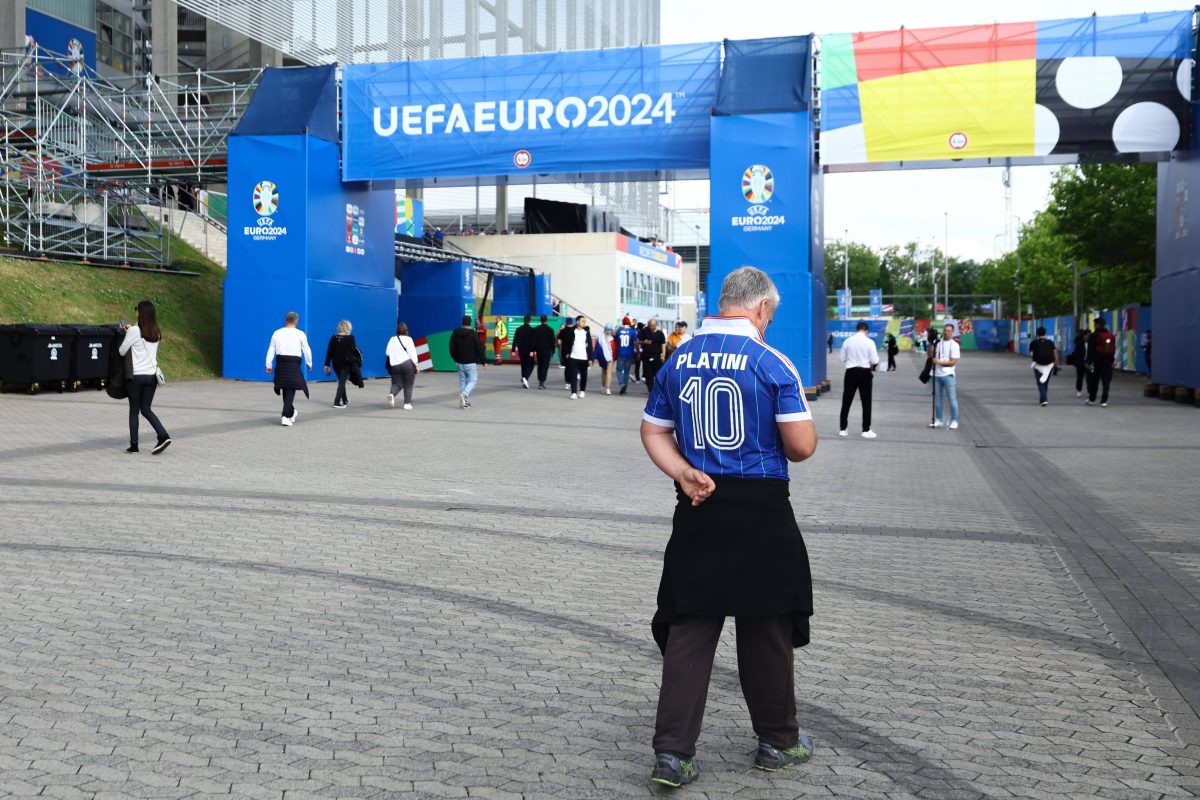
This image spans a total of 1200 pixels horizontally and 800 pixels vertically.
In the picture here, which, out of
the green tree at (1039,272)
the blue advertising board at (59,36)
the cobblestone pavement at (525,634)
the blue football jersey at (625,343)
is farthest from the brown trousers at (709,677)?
the green tree at (1039,272)

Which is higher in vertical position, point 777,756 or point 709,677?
point 709,677

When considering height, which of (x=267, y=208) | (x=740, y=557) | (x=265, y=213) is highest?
(x=267, y=208)

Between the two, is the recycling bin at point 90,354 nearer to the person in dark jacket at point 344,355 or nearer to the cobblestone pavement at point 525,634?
the person in dark jacket at point 344,355

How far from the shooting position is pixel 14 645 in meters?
5.22

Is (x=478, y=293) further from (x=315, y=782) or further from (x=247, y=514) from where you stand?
(x=315, y=782)

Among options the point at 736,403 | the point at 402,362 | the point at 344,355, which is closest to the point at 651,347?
the point at 402,362

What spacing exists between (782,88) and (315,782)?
71.9 ft

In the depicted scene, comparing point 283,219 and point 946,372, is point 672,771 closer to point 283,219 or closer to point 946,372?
point 946,372

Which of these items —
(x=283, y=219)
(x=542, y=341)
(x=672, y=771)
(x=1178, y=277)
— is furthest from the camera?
(x=542, y=341)

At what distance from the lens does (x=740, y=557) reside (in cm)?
366

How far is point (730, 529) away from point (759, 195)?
21.0 meters

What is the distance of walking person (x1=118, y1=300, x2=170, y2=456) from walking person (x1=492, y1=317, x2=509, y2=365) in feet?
95.4

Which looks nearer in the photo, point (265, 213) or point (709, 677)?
point (709, 677)

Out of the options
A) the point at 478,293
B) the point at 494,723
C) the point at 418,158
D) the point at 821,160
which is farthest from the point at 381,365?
the point at 494,723
